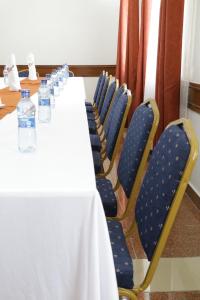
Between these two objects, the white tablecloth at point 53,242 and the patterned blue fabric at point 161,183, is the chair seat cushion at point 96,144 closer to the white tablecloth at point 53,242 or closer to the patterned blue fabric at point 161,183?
the patterned blue fabric at point 161,183

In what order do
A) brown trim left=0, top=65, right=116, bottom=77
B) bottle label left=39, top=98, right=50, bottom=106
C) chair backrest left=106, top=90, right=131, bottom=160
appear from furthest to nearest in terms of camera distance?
brown trim left=0, top=65, right=116, bottom=77, chair backrest left=106, top=90, right=131, bottom=160, bottle label left=39, top=98, right=50, bottom=106

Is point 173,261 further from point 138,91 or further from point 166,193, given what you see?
point 138,91

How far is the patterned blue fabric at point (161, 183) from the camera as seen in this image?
39.2 inches

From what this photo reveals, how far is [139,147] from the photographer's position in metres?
1.41

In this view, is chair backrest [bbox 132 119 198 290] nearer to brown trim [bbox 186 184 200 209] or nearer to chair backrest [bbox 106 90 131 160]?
chair backrest [bbox 106 90 131 160]

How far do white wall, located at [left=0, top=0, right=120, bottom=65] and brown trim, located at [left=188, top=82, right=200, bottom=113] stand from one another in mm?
3121

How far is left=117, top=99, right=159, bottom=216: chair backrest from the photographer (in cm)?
139

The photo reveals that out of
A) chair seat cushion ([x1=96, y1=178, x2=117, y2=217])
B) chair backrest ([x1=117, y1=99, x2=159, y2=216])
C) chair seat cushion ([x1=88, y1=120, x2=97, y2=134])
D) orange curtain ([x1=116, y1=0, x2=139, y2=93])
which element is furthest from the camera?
orange curtain ([x1=116, y1=0, x2=139, y2=93])

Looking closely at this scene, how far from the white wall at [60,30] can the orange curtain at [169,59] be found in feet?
8.82

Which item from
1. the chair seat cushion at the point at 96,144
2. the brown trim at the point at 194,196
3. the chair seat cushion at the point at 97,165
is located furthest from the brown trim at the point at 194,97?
the chair seat cushion at the point at 97,165

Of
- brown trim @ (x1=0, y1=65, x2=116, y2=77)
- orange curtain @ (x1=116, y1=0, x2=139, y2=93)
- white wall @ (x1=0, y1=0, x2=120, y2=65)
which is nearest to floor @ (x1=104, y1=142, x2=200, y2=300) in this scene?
orange curtain @ (x1=116, y1=0, x2=139, y2=93)

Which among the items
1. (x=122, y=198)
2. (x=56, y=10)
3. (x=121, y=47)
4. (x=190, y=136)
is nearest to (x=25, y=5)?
(x=56, y=10)

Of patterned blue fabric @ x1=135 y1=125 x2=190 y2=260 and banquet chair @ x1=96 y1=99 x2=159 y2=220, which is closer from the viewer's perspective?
patterned blue fabric @ x1=135 y1=125 x2=190 y2=260

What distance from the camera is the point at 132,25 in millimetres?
4625
